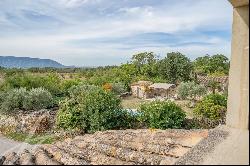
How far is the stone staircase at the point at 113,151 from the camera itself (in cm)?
487

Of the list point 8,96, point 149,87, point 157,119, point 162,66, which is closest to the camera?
point 157,119

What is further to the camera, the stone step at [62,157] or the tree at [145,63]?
the tree at [145,63]

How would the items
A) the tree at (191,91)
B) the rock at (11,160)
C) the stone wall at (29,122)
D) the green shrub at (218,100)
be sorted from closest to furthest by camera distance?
the rock at (11,160), the stone wall at (29,122), the green shrub at (218,100), the tree at (191,91)

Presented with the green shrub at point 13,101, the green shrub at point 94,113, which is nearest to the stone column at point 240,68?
the green shrub at point 94,113

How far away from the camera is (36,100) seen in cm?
3231

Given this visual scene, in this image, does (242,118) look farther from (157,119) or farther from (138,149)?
(157,119)

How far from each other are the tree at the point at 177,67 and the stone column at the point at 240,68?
181 feet

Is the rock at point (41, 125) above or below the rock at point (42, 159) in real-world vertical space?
below

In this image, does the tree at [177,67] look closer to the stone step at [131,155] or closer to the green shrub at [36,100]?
the green shrub at [36,100]

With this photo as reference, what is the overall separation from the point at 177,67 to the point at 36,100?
31.6 metres

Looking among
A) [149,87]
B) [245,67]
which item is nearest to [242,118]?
[245,67]

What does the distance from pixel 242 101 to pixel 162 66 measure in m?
58.7

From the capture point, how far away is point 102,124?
23.6 meters

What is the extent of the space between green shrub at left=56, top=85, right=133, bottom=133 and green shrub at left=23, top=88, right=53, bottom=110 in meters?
7.27
